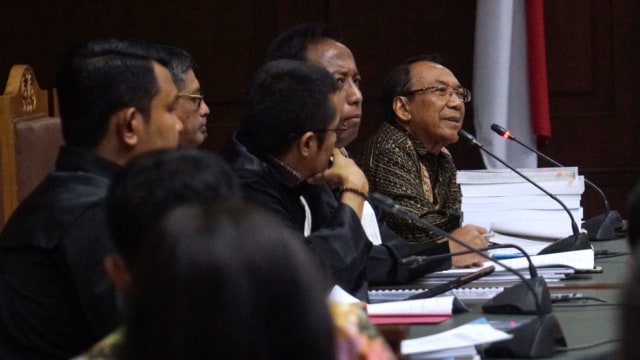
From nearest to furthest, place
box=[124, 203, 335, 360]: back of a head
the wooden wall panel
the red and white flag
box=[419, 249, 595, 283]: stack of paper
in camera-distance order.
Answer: box=[124, 203, 335, 360]: back of a head, box=[419, 249, 595, 283]: stack of paper, the red and white flag, the wooden wall panel

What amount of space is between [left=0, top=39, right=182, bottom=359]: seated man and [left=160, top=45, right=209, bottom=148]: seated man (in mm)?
948

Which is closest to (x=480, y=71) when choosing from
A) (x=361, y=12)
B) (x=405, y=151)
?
(x=361, y=12)

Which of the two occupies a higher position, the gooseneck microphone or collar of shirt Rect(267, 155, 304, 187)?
collar of shirt Rect(267, 155, 304, 187)

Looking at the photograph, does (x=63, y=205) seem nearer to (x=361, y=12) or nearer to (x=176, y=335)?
(x=176, y=335)

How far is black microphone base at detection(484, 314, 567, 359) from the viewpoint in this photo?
2.24 m

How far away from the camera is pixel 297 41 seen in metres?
3.69

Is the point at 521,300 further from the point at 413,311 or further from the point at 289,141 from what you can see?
the point at 289,141

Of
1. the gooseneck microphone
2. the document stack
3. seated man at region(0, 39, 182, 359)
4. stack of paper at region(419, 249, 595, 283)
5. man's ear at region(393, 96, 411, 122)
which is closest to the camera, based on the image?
seated man at region(0, 39, 182, 359)

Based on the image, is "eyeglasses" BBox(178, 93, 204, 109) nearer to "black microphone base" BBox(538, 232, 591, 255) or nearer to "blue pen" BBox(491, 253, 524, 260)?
"blue pen" BBox(491, 253, 524, 260)

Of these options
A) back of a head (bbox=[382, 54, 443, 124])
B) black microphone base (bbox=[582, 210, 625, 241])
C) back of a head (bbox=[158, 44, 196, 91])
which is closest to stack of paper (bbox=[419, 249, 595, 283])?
black microphone base (bbox=[582, 210, 625, 241])

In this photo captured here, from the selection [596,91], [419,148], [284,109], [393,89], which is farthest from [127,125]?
[596,91]

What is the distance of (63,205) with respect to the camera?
219cm

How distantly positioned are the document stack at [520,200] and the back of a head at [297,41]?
71 centimetres

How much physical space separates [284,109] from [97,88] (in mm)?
625
